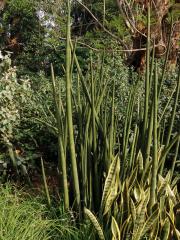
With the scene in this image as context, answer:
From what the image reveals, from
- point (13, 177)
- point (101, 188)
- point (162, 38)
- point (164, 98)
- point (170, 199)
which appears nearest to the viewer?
point (170, 199)

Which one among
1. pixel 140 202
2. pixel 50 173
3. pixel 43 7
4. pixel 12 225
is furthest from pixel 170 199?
pixel 43 7

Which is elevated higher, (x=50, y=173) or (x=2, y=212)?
(x=2, y=212)

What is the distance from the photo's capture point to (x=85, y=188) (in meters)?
2.34

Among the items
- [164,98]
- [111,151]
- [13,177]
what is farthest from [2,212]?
[164,98]

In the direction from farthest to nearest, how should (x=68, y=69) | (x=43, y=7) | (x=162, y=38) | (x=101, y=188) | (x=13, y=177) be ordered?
(x=43, y=7)
(x=162, y=38)
(x=13, y=177)
(x=101, y=188)
(x=68, y=69)

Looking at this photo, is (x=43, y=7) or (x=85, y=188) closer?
(x=85, y=188)

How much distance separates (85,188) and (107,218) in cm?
20

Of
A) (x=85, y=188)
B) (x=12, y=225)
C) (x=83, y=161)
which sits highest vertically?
(x=83, y=161)

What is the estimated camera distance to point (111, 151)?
234 centimetres

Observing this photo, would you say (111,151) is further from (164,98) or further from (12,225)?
(164,98)

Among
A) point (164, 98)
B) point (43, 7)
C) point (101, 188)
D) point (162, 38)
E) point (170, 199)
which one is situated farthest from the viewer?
point (43, 7)

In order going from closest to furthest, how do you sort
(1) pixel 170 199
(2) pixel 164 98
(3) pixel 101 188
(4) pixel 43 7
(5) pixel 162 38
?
1. (1) pixel 170 199
2. (3) pixel 101 188
3. (2) pixel 164 98
4. (5) pixel 162 38
5. (4) pixel 43 7

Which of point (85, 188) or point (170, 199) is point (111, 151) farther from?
point (170, 199)

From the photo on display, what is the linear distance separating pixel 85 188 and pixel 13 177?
1.64 metres
